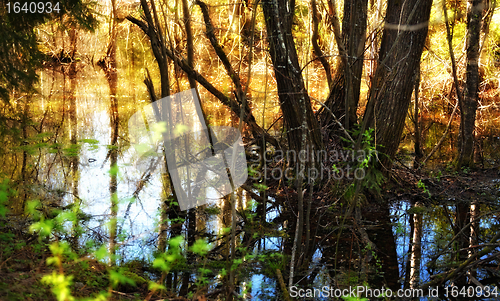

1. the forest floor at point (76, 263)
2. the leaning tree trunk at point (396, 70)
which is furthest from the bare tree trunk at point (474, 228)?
the leaning tree trunk at point (396, 70)

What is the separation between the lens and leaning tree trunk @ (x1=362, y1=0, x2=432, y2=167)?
16.7 ft

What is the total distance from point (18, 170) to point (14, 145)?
3.61 feet

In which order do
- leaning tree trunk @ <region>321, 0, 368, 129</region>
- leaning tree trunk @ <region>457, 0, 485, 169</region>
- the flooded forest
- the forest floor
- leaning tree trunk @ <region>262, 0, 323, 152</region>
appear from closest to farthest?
1. the forest floor
2. the flooded forest
3. leaning tree trunk @ <region>262, 0, 323, 152</region>
4. leaning tree trunk @ <region>321, 0, 368, 129</region>
5. leaning tree trunk @ <region>457, 0, 485, 169</region>

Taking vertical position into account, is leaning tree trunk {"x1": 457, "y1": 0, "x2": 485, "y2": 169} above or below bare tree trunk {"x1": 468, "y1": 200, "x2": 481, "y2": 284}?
above

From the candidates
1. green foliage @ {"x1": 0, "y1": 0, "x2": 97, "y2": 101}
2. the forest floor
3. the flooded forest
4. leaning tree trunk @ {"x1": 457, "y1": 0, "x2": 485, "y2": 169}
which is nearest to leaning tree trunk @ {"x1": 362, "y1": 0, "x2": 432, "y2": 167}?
the flooded forest

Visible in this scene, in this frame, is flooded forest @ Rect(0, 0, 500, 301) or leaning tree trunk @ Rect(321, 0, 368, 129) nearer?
flooded forest @ Rect(0, 0, 500, 301)

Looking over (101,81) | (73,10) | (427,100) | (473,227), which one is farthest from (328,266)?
(101,81)

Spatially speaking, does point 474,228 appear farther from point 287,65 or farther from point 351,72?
point 287,65

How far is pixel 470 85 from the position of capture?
6.00m

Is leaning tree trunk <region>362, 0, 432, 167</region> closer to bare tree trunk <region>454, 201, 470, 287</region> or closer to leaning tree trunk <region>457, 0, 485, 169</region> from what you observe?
bare tree trunk <region>454, 201, 470, 287</region>

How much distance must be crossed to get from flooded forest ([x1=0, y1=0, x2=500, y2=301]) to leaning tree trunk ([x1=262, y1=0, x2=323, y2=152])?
0.08ft

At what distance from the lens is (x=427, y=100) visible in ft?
34.3

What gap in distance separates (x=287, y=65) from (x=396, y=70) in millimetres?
1441

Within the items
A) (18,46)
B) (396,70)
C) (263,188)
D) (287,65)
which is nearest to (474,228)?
(396,70)
